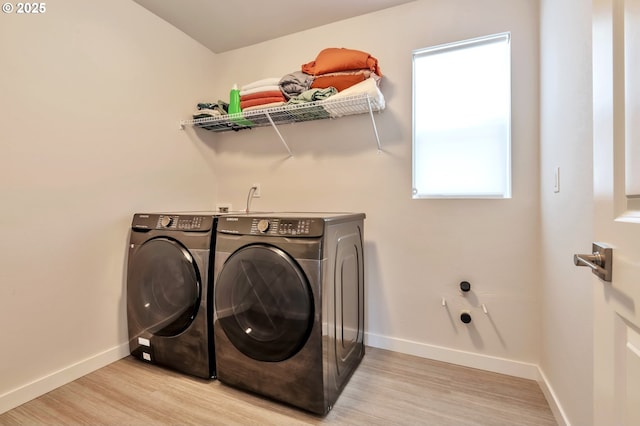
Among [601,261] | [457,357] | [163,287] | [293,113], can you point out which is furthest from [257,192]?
[601,261]

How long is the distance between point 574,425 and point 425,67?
2.04m

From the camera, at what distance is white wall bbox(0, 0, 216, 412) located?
1450 millimetres

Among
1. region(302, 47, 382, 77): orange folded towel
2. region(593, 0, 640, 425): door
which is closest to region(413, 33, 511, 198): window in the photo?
region(302, 47, 382, 77): orange folded towel

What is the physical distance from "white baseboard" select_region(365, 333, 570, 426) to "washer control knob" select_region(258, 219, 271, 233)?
3.96 feet

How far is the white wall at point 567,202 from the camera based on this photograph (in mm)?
1037

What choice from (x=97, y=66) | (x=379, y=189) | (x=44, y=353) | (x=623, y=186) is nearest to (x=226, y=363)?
(x=44, y=353)

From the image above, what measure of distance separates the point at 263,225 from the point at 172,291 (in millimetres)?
761

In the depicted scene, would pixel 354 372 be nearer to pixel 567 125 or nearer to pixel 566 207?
pixel 566 207

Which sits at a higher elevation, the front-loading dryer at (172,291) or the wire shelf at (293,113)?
the wire shelf at (293,113)

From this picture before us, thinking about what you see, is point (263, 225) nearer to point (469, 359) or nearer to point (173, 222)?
point (173, 222)

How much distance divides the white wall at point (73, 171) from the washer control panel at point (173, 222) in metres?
0.19

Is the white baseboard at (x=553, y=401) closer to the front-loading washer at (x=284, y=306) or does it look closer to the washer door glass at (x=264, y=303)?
the front-loading washer at (x=284, y=306)
